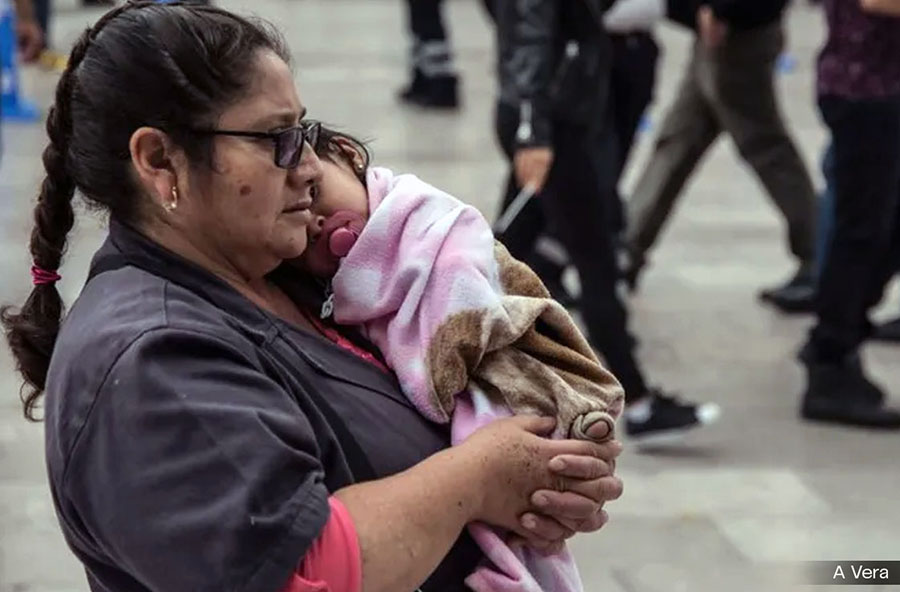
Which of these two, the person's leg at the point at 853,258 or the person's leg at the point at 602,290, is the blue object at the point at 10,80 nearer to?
the person's leg at the point at 602,290

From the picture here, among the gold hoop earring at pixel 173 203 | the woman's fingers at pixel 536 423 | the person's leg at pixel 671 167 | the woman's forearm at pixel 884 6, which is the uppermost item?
the gold hoop earring at pixel 173 203

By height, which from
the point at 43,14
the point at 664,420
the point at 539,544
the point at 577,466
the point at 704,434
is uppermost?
the point at 577,466

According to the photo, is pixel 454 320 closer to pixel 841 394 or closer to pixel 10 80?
pixel 841 394

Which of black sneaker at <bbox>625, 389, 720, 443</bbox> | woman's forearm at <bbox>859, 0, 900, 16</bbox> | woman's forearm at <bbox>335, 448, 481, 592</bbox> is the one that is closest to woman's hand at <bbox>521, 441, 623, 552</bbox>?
woman's forearm at <bbox>335, 448, 481, 592</bbox>

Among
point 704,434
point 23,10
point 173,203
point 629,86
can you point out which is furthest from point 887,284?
point 23,10

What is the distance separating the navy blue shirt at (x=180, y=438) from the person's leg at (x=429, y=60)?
356 inches

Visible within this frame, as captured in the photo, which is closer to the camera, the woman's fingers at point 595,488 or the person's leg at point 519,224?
the woman's fingers at point 595,488

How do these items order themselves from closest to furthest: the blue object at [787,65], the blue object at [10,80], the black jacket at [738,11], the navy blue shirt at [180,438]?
the navy blue shirt at [180,438], the black jacket at [738,11], the blue object at [10,80], the blue object at [787,65]

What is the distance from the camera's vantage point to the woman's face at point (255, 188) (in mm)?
1765

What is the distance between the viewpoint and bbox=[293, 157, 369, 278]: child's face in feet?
6.48

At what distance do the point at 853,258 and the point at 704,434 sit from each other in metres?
0.76

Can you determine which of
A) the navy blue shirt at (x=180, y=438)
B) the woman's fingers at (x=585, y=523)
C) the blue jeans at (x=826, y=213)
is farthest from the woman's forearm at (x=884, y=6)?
the navy blue shirt at (x=180, y=438)

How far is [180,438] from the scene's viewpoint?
1.61 metres

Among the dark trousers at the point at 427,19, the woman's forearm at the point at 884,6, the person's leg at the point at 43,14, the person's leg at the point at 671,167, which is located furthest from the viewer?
the person's leg at the point at 43,14
